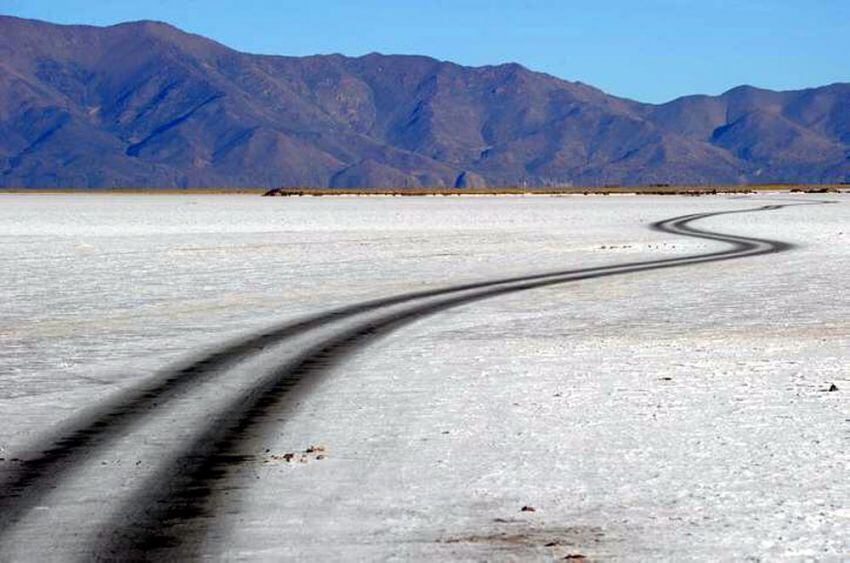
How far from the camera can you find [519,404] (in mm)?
13297

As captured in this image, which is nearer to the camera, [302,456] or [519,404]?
[302,456]

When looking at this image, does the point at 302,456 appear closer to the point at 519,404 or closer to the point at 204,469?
the point at 204,469

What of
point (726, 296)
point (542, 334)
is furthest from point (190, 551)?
point (726, 296)

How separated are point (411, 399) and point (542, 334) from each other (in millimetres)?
6182

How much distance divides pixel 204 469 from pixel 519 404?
393cm

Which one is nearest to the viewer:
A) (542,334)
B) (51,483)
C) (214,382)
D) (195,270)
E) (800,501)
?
(800,501)

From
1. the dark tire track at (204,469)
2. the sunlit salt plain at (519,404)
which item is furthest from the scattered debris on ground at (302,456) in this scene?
the dark tire track at (204,469)

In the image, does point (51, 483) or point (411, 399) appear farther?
point (411, 399)

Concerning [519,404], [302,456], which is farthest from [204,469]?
[519,404]

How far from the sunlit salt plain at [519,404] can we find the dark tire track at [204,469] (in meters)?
0.21

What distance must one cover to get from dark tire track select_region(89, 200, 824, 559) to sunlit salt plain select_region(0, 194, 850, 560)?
8.4 inches

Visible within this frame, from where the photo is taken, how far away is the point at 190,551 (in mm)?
7934

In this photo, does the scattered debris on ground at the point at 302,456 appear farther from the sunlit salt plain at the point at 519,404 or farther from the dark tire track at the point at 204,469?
the dark tire track at the point at 204,469

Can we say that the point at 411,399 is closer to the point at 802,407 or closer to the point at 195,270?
the point at 802,407
